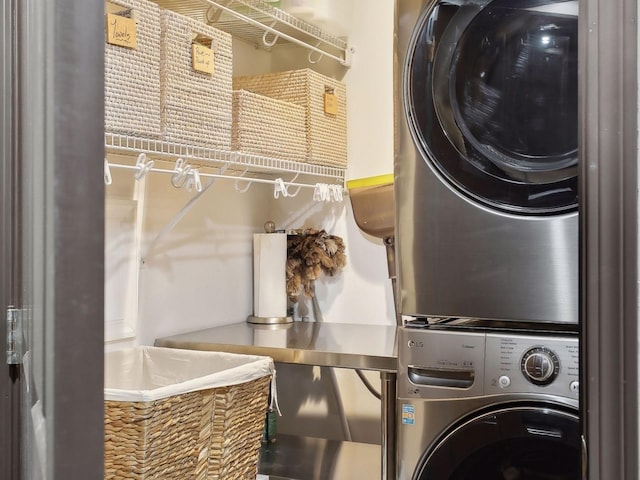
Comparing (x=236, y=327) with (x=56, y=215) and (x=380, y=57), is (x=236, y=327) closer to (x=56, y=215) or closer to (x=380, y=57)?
(x=380, y=57)

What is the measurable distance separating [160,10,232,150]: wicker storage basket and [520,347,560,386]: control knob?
1.02 meters

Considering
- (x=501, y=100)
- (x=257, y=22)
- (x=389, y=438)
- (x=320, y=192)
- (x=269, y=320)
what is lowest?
(x=389, y=438)

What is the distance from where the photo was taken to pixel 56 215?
848 millimetres

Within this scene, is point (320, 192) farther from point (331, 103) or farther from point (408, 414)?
point (408, 414)

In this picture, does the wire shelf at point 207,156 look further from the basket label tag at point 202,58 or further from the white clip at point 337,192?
the basket label tag at point 202,58

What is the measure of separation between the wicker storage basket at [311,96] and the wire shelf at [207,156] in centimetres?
6

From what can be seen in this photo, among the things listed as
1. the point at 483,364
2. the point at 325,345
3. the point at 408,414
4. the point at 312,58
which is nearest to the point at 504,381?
the point at 483,364

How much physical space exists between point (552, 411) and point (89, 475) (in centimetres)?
101

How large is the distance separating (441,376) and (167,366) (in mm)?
817

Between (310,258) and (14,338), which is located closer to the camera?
(14,338)

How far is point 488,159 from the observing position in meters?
1.65

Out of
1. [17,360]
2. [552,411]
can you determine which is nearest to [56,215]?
[17,360]

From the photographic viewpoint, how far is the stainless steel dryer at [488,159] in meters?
1.58

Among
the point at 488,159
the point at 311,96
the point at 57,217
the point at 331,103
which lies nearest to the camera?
the point at 57,217
